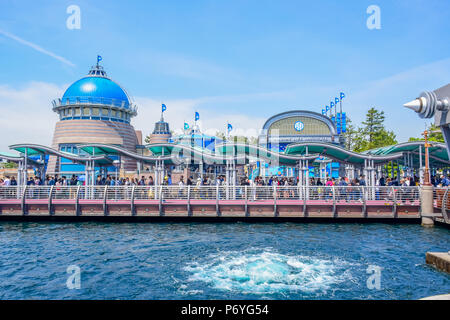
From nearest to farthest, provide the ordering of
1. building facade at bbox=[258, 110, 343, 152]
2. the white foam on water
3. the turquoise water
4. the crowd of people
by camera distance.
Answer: the turquoise water → the white foam on water → the crowd of people → building facade at bbox=[258, 110, 343, 152]

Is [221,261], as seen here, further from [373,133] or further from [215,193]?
[373,133]

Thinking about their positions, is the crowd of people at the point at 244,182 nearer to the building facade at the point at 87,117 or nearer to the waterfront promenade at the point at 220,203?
the waterfront promenade at the point at 220,203

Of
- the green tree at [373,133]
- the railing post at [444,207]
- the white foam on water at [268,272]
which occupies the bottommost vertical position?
the white foam on water at [268,272]

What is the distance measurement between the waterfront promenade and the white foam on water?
24.0ft

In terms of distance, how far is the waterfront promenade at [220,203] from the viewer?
18.4 metres

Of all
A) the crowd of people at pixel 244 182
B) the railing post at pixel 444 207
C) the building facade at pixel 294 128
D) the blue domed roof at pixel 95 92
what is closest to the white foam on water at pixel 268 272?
the railing post at pixel 444 207

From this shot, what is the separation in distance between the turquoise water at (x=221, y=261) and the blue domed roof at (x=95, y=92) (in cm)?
2843

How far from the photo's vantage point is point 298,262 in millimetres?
10727

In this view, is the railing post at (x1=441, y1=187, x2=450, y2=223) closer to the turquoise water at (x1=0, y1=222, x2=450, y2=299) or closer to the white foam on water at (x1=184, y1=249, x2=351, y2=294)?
the turquoise water at (x1=0, y1=222, x2=450, y2=299)

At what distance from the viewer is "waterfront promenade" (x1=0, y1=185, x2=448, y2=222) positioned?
60.4ft

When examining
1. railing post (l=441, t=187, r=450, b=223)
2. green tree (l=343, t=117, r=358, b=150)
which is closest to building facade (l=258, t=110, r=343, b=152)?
green tree (l=343, t=117, r=358, b=150)

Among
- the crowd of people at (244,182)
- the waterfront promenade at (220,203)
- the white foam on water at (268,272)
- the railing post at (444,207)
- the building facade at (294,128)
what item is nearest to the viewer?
the white foam on water at (268,272)

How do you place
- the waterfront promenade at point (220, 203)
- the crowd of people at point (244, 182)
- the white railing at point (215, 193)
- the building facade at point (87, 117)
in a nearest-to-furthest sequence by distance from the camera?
1. the waterfront promenade at point (220, 203)
2. the white railing at point (215, 193)
3. the crowd of people at point (244, 182)
4. the building facade at point (87, 117)
